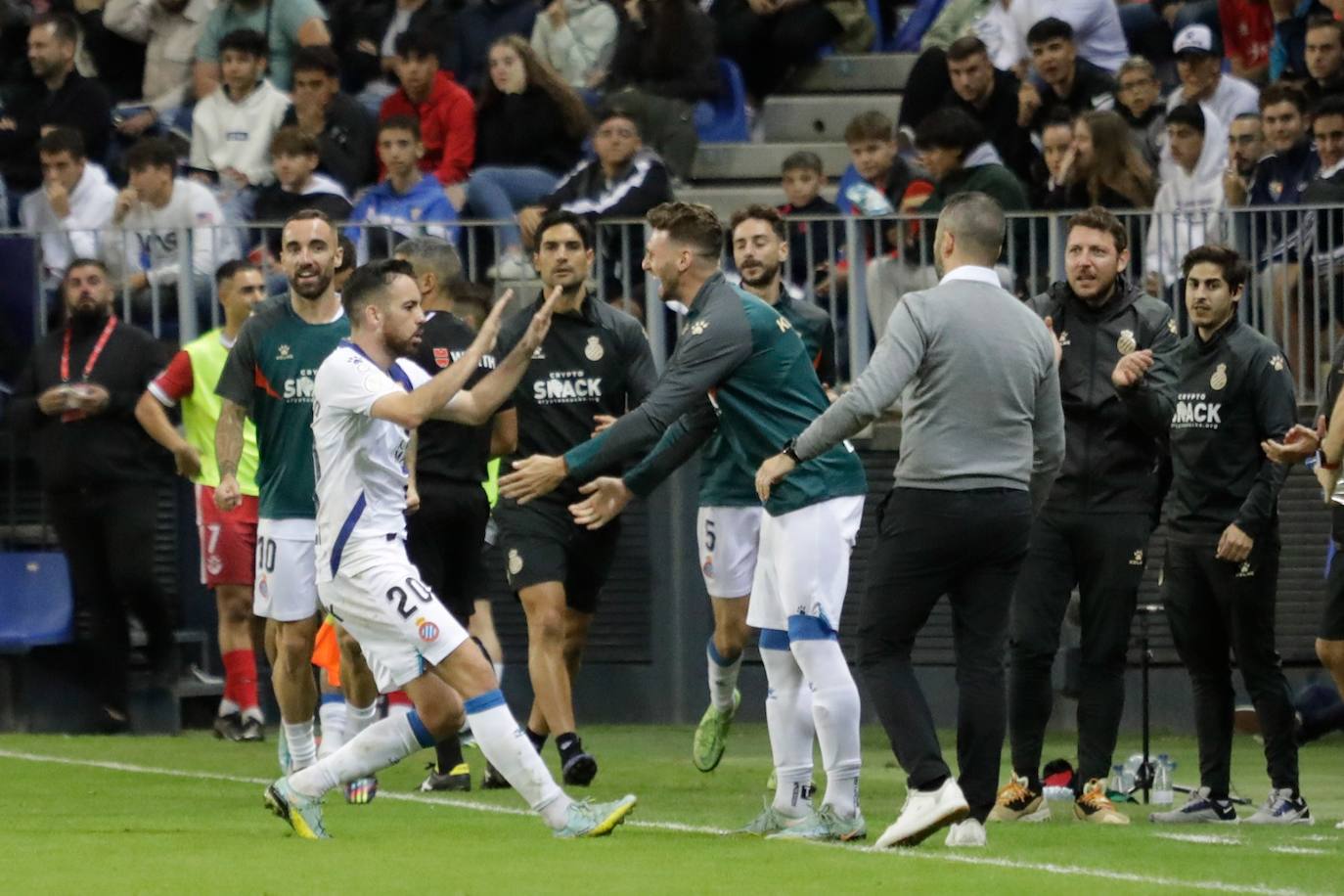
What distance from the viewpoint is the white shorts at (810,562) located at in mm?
9414

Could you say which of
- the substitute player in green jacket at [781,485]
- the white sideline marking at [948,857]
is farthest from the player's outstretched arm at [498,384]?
the white sideline marking at [948,857]

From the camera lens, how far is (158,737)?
14852 mm

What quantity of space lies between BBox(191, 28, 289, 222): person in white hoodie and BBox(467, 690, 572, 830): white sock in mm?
8714

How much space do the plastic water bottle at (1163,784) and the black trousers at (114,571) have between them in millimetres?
6278

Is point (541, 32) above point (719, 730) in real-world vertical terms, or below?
above

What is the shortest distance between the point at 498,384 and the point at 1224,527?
3.38 meters

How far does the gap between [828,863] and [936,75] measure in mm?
9745

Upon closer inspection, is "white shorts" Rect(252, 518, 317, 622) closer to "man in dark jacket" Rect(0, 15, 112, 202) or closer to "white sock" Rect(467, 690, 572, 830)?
"white sock" Rect(467, 690, 572, 830)

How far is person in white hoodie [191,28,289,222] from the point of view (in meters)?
17.4

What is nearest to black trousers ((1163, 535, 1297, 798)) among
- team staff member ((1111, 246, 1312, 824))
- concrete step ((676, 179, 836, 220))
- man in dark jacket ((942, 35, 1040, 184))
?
team staff member ((1111, 246, 1312, 824))

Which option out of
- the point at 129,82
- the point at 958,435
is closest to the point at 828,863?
the point at 958,435

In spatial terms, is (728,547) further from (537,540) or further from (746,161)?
(746,161)

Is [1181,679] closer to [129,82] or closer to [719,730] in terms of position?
[719,730]

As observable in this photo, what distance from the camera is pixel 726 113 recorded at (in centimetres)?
1880
